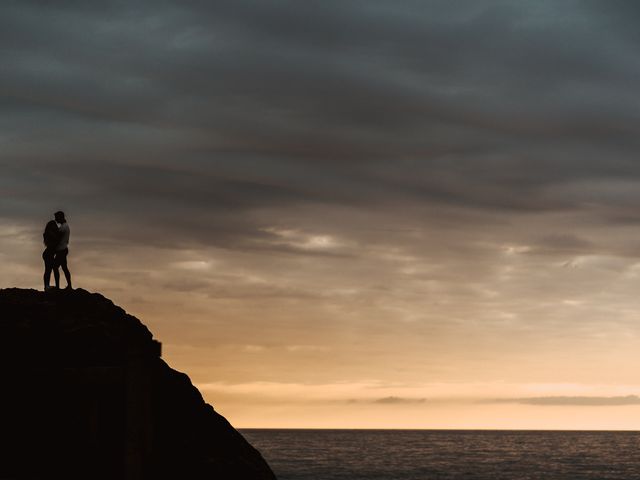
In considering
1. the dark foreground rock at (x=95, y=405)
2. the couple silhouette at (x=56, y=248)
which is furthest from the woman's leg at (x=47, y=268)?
the dark foreground rock at (x=95, y=405)

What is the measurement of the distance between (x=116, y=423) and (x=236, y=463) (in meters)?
8.57

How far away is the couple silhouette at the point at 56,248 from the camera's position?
18.6m

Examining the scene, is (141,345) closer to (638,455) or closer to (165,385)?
(165,385)

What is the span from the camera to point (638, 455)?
125250 millimetres

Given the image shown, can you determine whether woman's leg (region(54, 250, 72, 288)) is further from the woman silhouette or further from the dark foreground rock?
the dark foreground rock

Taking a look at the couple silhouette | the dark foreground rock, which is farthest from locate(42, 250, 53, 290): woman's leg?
the dark foreground rock

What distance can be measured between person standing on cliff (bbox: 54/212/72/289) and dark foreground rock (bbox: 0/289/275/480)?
1061mm

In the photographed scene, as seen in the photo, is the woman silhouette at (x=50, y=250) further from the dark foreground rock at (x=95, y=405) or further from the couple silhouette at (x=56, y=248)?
the dark foreground rock at (x=95, y=405)

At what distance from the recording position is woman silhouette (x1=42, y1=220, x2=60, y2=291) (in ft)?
61.0

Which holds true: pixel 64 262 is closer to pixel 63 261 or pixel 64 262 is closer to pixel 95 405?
pixel 63 261

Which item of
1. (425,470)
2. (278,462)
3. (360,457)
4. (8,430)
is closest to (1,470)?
(8,430)

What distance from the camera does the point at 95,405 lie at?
318 inches

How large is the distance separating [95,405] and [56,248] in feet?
36.8

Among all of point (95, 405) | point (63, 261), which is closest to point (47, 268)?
point (63, 261)
